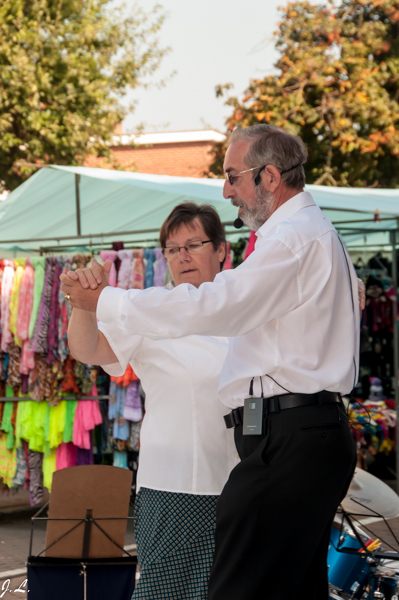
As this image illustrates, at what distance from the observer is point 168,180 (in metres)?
6.41

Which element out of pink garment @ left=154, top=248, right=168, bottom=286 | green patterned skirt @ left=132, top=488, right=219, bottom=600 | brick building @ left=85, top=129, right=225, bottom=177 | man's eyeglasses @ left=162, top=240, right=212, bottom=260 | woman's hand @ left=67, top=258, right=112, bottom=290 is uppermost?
brick building @ left=85, top=129, right=225, bottom=177

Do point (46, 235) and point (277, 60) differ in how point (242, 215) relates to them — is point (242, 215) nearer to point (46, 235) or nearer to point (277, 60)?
point (46, 235)

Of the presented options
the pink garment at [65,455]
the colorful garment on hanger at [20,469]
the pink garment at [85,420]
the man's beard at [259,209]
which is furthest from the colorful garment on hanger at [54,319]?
the man's beard at [259,209]

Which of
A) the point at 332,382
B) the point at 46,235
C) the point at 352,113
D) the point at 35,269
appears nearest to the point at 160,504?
the point at 332,382

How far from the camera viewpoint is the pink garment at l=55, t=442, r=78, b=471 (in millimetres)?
5844

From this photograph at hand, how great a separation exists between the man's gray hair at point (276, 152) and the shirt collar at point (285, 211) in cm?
6

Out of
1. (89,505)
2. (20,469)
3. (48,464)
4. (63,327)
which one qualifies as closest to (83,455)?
(48,464)

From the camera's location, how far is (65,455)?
5.85m

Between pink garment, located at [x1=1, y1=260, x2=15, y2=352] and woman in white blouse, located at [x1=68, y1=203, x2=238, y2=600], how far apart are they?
12.4 feet

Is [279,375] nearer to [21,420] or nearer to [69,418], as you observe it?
[69,418]

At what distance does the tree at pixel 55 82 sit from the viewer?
13.9 meters

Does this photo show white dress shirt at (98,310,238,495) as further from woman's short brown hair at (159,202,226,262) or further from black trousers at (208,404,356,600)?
woman's short brown hair at (159,202,226,262)

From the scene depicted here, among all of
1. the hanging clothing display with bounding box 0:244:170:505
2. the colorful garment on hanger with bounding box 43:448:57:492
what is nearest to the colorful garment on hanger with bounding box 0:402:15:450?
the hanging clothing display with bounding box 0:244:170:505

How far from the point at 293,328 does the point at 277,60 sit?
1551 centimetres
